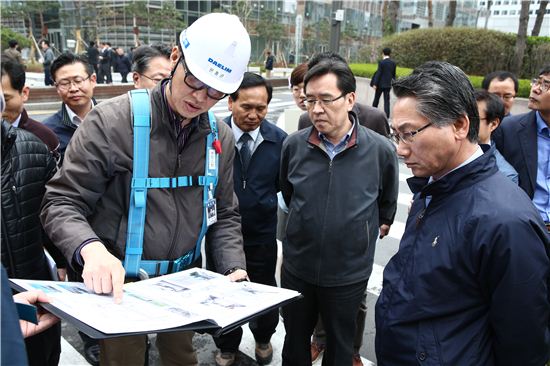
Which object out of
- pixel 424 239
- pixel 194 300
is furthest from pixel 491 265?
pixel 194 300

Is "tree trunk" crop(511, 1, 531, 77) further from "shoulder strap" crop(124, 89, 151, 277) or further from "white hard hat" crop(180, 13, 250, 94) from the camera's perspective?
"shoulder strap" crop(124, 89, 151, 277)

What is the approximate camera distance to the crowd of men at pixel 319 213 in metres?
1.42

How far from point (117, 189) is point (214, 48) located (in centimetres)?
65

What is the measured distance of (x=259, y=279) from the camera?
9.77 feet

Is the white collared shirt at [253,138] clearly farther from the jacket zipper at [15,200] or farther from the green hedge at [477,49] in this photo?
the green hedge at [477,49]

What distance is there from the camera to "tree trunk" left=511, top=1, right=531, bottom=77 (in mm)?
12508

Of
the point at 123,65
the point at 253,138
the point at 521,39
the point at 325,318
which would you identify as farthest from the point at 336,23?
the point at 123,65

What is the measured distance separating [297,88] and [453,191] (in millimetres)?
2594

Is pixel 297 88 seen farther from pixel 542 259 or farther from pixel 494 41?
pixel 494 41

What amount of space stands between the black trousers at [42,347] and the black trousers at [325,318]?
3.98 ft

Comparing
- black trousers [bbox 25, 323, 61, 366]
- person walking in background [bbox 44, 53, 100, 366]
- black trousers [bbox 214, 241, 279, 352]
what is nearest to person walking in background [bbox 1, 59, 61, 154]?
person walking in background [bbox 44, 53, 100, 366]

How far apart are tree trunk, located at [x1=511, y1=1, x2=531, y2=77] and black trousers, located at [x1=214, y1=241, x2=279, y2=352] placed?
12935mm

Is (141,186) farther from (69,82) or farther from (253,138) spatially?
(69,82)

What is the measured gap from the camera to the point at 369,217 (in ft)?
7.89
